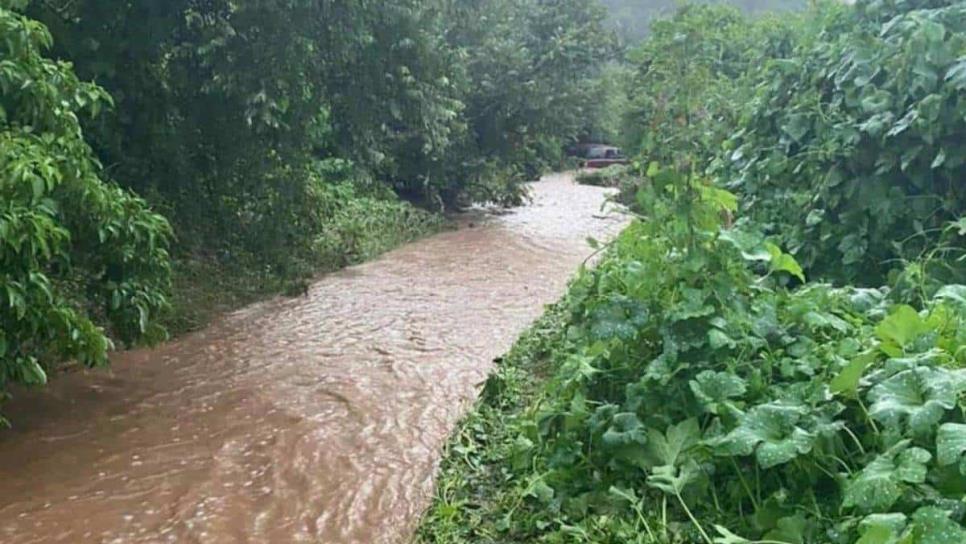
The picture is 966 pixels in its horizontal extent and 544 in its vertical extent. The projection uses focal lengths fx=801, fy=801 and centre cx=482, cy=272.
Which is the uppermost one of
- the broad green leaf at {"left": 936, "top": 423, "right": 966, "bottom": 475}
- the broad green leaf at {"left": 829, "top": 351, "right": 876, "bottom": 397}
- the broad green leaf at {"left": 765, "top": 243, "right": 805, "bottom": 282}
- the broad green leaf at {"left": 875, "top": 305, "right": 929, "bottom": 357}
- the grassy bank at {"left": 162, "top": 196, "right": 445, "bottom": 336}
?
the broad green leaf at {"left": 765, "top": 243, "right": 805, "bottom": 282}

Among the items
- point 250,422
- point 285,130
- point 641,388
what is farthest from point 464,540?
point 285,130

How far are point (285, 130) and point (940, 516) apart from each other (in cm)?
709

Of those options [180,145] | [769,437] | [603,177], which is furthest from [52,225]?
[603,177]

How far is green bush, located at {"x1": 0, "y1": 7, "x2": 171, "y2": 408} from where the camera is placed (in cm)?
350

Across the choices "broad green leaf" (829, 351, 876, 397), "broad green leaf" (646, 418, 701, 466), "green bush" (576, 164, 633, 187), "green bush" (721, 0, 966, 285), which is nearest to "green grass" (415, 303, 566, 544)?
"broad green leaf" (646, 418, 701, 466)

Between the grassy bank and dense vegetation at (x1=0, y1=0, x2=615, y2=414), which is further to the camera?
the grassy bank

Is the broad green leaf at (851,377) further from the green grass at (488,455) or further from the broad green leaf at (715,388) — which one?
the green grass at (488,455)

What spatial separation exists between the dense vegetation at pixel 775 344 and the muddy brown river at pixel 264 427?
0.49 m

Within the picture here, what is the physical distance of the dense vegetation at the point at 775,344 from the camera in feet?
7.92

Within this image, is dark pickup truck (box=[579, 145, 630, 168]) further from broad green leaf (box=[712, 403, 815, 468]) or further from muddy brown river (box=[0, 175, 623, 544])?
broad green leaf (box=[712, 403, 815, 468])

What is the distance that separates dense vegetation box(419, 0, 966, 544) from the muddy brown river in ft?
1.59

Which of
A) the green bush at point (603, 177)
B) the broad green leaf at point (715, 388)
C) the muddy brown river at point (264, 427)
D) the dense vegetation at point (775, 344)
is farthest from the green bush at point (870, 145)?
the green bush at point (603, 177)

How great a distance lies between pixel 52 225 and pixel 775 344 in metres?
3.16

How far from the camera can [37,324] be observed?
3715 mm
